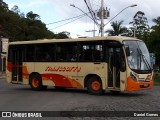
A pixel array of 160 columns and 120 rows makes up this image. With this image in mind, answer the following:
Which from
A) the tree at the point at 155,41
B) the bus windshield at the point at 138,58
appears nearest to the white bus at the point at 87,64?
the bus windshield at the point at 138,58

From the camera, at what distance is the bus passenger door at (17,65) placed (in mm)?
27281

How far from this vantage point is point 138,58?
22.5 metres

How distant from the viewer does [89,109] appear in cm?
1595

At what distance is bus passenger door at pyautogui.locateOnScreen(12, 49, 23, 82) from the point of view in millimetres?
27281

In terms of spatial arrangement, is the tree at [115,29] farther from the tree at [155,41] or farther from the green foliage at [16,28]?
the green foliage at [16,28]

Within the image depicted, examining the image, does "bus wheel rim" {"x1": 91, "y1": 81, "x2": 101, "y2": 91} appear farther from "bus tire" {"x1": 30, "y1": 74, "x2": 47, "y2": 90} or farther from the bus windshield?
"bus tire" {"x1": 30, "y1": 74, "x2": 47, "y2": 90}

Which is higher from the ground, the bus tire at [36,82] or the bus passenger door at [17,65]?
the bus passenger door at [17,65]

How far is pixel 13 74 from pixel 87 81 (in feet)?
19.4

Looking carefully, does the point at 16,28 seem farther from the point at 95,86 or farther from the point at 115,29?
the point at 95,86

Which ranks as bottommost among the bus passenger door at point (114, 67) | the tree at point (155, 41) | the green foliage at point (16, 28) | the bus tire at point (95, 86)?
the bus tire at point (95, 86)

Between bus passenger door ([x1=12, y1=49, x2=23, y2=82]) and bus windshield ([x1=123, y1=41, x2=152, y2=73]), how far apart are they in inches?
300

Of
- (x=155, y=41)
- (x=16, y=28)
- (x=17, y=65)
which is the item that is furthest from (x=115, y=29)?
(x=17, y=65)

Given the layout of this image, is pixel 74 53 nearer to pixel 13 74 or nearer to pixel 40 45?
pixel 40 45

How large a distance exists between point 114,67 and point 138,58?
1261mm
